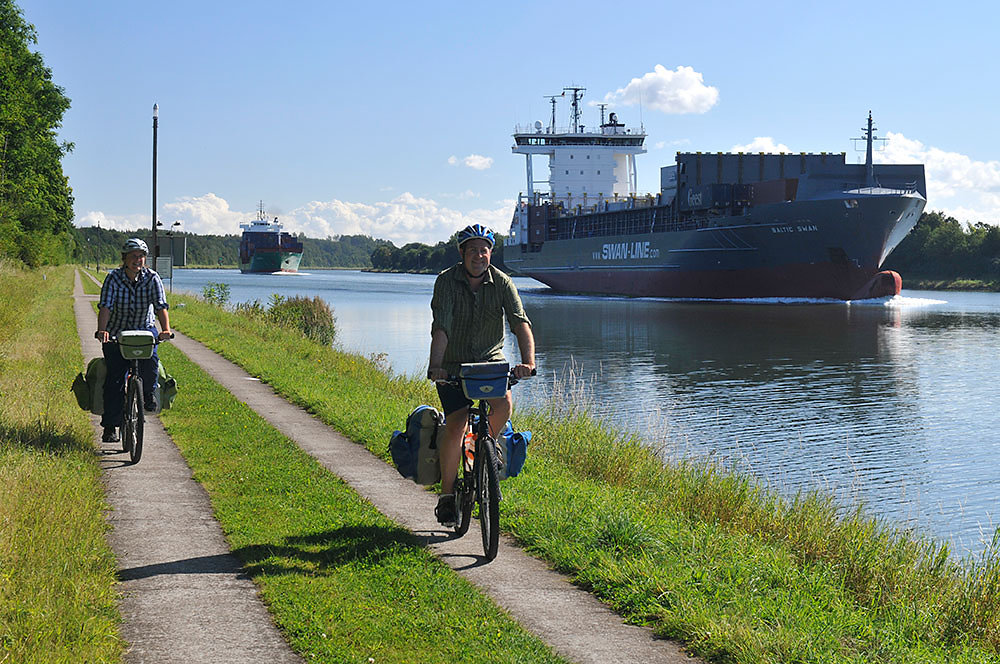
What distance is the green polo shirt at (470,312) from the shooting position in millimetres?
5918

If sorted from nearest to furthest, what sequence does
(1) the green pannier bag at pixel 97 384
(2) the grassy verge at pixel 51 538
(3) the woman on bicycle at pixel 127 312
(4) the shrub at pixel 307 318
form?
(2) the grassy verge at pixel 51 538 < (3) the woman on bicycle at pixel 127 312 < (1) the green pannier bag at pixel 97 384 < (4) the shrub at pixel 307 318

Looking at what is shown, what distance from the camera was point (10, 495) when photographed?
6.52 metres

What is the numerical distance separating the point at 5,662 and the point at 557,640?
2463 millimetres

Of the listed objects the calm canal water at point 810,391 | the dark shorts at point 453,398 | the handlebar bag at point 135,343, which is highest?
the handlebar bag at point 135,343

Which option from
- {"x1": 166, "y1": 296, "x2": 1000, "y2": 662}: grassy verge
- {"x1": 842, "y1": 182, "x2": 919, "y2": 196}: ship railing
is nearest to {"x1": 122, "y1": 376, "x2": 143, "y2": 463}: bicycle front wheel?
{"x1": 166, "y1": 296, "x2": 1000, "y2": 662}: grassy verge

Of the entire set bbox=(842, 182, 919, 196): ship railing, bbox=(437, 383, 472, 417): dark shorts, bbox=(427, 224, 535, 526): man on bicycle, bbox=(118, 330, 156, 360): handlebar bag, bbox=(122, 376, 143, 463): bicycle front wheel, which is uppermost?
bbox=(842, 182, 919, 196): ship railing

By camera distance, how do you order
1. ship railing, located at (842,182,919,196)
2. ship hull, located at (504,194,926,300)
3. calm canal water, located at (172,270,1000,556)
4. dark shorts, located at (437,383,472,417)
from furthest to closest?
ship hull, located at (504,194,926,300) < ship railing, located at (842,182,919,196) < calm canal water, located at (172,270,1000,556) < dark shorts, located at (437,383,472,417)

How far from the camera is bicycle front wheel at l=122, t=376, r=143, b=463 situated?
8625 mm

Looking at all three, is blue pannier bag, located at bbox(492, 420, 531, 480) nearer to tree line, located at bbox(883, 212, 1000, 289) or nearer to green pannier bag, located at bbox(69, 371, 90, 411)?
green pannier bag, located at bbox(69, 371, 90, 411)

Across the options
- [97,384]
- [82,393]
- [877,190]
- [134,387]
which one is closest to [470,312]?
[134,387]

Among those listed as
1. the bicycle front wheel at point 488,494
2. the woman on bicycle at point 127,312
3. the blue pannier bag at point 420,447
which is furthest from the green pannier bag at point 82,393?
the bicycle front wheel at point 488,494

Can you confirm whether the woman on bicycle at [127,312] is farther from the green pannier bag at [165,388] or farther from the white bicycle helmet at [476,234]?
the white bicycle helmet at [476,234]

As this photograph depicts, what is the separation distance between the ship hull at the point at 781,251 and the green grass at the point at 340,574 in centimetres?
4990

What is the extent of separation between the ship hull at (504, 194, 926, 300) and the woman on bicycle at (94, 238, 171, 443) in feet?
162
